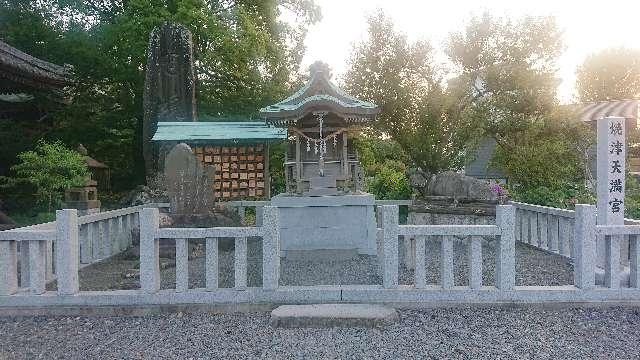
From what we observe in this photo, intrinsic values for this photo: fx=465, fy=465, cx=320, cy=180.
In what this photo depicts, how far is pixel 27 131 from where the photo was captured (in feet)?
51.6

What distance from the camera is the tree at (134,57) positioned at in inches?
691

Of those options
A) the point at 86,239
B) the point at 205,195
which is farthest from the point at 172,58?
the point at 86,239

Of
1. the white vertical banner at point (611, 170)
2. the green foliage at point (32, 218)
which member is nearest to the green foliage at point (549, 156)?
the white vertical banner at point (611, 170)

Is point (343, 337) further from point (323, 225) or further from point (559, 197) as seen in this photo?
point (559, 197)

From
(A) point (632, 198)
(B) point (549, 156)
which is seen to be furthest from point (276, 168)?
(A) point (632, 198)

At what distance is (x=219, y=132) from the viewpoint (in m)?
13.6

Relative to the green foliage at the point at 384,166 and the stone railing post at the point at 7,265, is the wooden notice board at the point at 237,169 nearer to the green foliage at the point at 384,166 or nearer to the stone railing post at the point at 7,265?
the green foliage at the point at 384,166

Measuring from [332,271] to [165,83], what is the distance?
11.2 metres

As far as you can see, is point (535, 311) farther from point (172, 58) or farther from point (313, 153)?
point (172, 58)

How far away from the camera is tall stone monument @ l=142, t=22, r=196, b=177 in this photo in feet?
53.8

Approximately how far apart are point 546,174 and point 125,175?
51.6 feet

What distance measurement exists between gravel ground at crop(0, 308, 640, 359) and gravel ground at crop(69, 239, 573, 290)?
1.61 metres

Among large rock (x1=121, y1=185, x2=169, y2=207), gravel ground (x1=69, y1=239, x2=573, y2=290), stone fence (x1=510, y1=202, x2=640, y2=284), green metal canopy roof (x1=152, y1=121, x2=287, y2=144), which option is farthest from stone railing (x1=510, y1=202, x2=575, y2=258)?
large rock (x1=121, y1=185, x2=169, y2=207)

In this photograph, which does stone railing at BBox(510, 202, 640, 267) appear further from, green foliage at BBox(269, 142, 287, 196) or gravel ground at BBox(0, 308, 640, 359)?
green foliage at BBox(269, 142, 287, 196)
